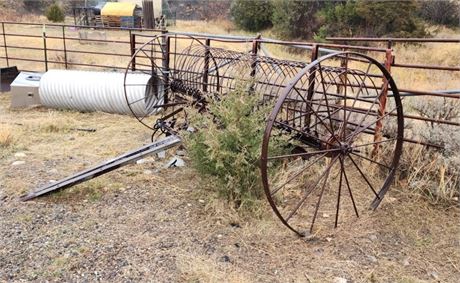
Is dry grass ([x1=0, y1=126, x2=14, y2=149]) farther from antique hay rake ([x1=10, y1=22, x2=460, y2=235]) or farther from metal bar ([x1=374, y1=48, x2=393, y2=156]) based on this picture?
metal bar ([x1=374, y1=48, x2=393, y2=156])

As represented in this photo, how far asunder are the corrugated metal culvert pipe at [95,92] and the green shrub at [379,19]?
1457 centimetres

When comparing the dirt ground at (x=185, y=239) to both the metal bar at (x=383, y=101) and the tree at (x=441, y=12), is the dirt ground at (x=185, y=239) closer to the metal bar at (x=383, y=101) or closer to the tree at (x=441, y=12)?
the metal bar at (x=383, y=101)

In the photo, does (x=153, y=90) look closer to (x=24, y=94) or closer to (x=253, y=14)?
(x=24, y=94)

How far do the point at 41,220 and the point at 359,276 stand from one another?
99.2 inches

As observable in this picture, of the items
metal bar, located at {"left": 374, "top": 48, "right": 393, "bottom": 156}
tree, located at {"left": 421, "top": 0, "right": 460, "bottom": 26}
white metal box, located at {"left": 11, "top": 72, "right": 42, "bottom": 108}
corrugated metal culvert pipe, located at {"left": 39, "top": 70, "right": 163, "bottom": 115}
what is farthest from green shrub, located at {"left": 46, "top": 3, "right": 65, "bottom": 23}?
metal bar, located at {"left": 374, "top": 48, "right": 393, "bottom": 156}

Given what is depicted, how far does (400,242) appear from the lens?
11.1 ft

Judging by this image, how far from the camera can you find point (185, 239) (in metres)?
3.34

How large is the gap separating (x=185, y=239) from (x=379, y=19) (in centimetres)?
1789

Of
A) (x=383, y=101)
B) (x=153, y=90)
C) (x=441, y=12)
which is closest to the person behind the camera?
(x=383, y=101)

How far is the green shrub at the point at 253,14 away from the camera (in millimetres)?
26281

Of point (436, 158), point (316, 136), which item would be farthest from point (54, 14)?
point (436, 158)

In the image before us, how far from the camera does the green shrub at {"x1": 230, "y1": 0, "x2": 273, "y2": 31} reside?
26.3 m

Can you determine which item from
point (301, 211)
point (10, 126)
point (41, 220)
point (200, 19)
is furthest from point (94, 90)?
point (200, 19)

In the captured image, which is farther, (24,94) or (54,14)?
(54,14)
